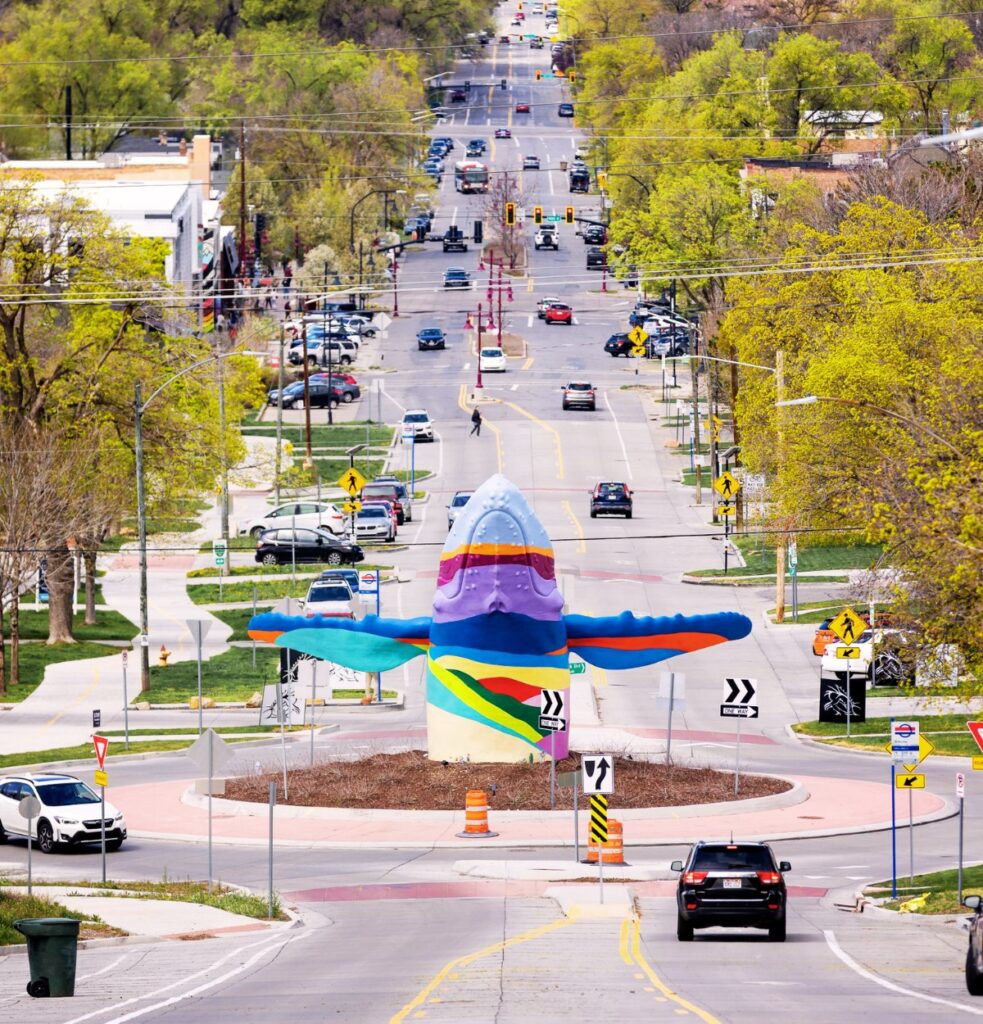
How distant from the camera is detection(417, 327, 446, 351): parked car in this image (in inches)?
5153

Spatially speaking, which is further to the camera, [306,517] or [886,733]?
[306,517]

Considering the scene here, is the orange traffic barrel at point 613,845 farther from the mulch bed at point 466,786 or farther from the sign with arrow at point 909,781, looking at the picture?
the mulch bed at point 466,786

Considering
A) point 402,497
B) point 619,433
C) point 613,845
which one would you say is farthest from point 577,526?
point 613,845

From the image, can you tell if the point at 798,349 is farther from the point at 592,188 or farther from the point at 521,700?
the point at 592,188

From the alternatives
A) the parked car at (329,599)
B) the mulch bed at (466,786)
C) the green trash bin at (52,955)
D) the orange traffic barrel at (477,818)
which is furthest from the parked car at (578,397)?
the green trash bin at (52,955)

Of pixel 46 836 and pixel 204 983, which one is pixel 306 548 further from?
pixel 204 983

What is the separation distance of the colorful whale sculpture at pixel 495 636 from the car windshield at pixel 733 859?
11298 mm

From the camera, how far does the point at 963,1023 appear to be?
23.4 meters

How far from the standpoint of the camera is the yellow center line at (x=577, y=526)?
267 feet

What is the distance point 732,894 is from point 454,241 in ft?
429

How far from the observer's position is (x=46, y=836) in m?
41.4

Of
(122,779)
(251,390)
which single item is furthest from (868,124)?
(122,779)

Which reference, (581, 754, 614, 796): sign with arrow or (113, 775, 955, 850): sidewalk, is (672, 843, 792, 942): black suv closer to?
(581, 754, 614, 796): sign with arrow

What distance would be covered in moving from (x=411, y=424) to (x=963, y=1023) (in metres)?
76.4
